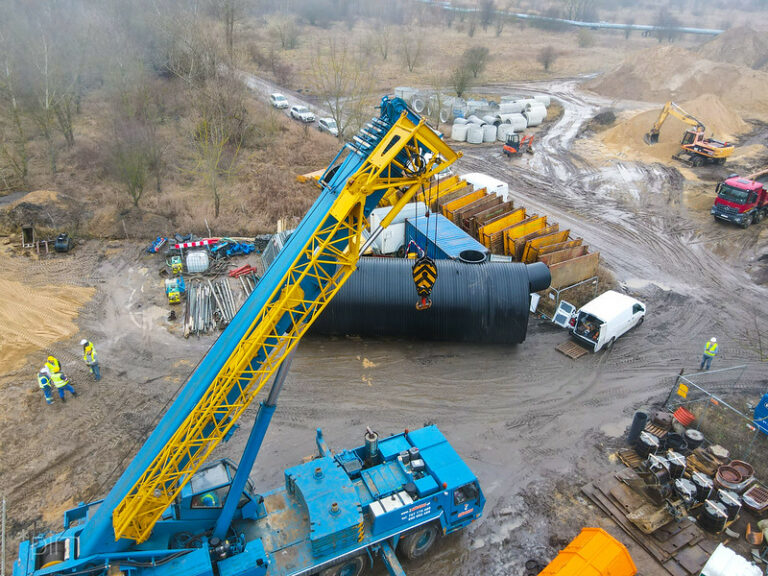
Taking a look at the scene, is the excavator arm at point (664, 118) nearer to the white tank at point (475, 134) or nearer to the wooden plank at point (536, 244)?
the white tank at point (475, 134)

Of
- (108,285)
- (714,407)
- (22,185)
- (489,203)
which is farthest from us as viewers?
(22,185)

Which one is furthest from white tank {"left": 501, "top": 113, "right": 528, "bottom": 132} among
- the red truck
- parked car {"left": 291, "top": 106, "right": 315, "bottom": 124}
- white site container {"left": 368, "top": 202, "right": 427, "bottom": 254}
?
white site container {"left": 368, "top": 202, "right": 427, "bottom": 254}

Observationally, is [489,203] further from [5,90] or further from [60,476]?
[5,90]

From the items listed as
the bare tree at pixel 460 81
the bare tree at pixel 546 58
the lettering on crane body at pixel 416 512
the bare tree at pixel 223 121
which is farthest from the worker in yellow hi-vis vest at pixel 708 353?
the bare tree at pixel 546 58

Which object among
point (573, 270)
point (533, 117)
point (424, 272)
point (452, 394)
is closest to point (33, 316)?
point (452, 394)

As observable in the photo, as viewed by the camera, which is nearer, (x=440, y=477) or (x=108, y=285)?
(x=440, y=477)

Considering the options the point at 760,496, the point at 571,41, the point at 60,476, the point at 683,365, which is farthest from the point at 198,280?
the point at 571,41

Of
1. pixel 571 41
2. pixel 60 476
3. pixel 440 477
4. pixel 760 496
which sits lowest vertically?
pixel 60 476
